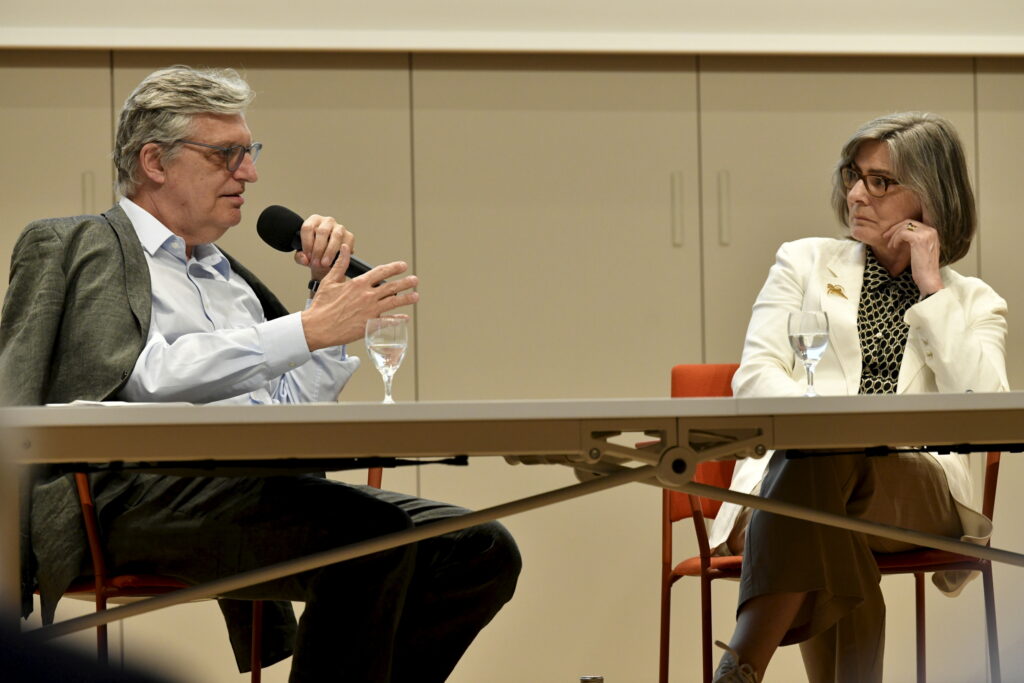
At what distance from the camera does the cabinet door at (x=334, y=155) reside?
4.08 m

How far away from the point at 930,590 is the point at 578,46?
7.09ft

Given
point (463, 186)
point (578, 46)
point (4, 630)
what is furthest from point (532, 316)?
point (4, 630)

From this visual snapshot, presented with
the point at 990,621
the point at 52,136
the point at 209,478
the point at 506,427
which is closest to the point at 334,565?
the point at 209,478

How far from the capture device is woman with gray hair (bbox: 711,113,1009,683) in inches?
86.4

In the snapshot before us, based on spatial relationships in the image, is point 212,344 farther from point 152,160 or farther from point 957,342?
point 957,342

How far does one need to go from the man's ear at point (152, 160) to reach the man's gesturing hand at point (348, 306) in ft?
1.67

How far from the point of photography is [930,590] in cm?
421

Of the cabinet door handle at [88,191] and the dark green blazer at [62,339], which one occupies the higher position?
the cabinet door handle at [88,191]

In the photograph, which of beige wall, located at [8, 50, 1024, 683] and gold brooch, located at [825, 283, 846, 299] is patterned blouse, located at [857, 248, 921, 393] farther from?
beige wall, located at [8, 50, 1024, 683]

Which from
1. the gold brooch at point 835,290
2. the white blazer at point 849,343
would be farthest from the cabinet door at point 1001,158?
the gold brooch at point 835,290

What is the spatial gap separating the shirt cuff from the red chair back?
1.05 meters

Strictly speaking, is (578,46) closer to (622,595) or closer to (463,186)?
(463,186)

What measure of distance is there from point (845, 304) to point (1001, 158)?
1.94 m

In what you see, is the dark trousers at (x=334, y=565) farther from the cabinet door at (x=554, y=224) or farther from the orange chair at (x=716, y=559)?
the cabinet door at (x=554, y=224)
